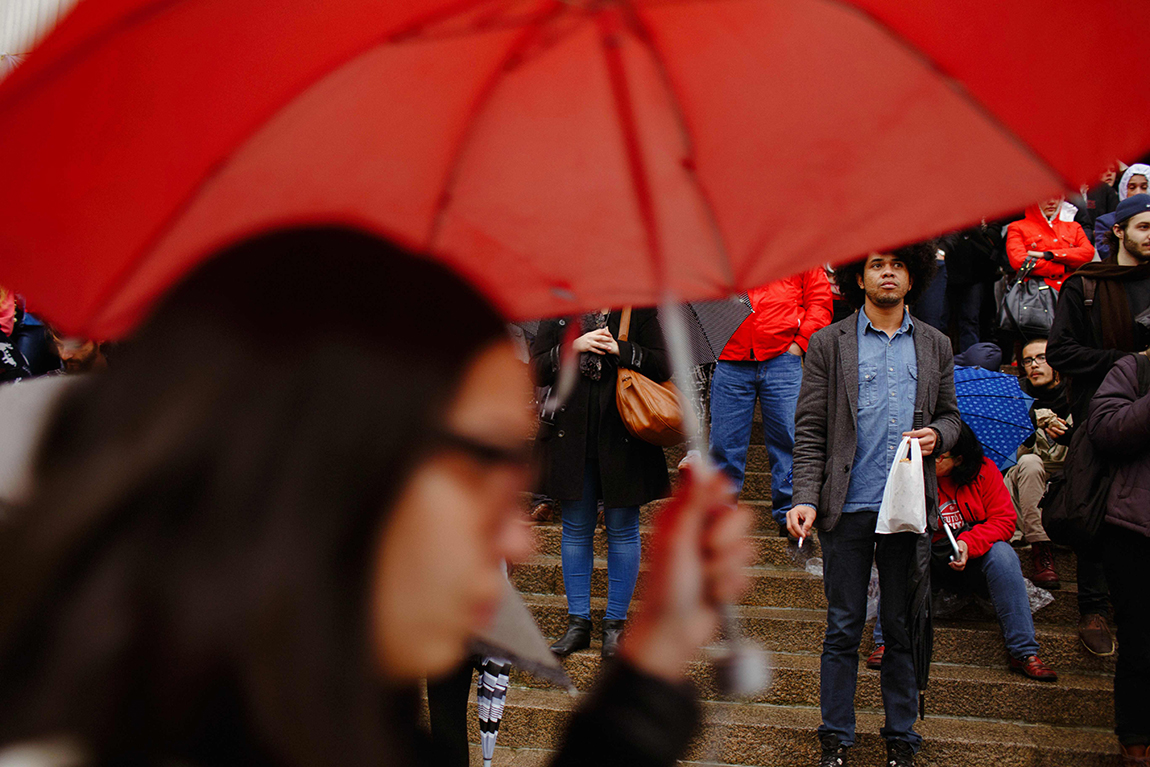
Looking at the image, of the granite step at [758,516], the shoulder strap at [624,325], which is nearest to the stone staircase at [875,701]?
the granite step at [758,516]

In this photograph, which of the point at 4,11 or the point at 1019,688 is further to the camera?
the point at 1019,688

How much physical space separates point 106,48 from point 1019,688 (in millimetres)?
5711

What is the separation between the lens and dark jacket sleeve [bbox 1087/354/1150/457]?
4.75 metres

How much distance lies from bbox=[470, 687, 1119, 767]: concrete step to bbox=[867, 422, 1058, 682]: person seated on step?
402mm

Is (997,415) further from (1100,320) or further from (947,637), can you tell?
(947,637)

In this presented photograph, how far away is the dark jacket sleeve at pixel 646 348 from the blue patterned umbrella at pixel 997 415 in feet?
6.35

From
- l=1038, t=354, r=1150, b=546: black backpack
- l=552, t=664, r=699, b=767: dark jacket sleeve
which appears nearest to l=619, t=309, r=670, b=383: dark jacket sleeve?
l=1038, t=354, r=1150, b=546: black backpack

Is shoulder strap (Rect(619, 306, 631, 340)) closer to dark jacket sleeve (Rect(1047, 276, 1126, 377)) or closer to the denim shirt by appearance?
the denim shirt

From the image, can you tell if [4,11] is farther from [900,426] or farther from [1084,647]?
[1084,647]

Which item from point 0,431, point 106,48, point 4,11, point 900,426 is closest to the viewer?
point 106,48

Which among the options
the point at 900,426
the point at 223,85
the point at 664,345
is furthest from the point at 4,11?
the point at 900,426

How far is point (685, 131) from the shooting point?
68.0 inches

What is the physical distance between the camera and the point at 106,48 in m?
1.46

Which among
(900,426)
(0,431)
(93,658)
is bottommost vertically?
(93,658)
